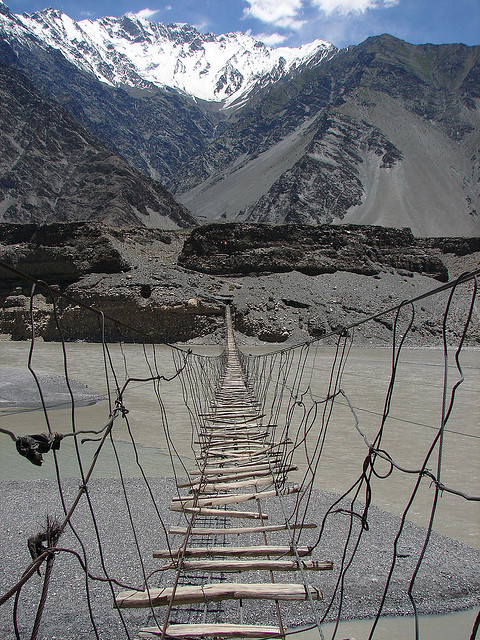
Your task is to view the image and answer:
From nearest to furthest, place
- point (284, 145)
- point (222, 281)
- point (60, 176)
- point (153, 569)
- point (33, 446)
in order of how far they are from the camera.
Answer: point (33, 446), point (153, 569), point (222, 281), point (60, 176), point (284, 145)

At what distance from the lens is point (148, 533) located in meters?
3.08

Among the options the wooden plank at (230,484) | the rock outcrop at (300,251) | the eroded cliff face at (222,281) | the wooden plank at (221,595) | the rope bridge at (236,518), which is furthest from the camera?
the rock outcrop at (300,251)

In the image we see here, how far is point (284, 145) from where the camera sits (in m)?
95.0

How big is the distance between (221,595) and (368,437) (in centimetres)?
438

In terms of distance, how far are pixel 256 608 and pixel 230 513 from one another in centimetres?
53

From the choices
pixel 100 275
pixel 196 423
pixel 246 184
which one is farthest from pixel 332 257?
pixel 246 184

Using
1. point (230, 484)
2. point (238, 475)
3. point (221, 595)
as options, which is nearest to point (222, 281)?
point (238, 475)

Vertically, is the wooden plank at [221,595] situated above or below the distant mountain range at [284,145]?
below

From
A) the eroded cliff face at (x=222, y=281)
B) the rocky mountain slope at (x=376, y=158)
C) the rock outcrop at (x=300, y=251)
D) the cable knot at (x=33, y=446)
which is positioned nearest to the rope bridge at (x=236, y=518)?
the cable knot at (x=33, y=446)

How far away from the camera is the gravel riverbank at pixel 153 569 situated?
2.27m

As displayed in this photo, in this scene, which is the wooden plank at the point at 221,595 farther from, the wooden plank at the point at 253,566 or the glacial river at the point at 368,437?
the glacial river at the point at 368,437

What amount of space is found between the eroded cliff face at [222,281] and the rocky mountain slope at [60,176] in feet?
84.8

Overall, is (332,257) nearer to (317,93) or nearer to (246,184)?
(246,184)

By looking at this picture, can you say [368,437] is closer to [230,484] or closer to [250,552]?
[230,484]
